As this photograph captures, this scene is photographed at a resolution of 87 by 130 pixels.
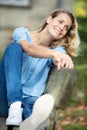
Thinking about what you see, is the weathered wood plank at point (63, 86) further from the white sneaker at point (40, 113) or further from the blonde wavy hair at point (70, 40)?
the blonde wavy hair at point (70, 40)

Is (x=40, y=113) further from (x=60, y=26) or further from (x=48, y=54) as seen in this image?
(x=60, y=26)

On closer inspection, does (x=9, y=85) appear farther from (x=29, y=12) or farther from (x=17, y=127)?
(x=29, y=12)

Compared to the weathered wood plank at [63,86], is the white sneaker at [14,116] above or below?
below

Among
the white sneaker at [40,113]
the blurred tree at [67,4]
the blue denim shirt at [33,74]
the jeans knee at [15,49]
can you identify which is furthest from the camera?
the blurred tree at [67,4]

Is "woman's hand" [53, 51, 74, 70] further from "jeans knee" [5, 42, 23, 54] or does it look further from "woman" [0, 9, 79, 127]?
"jeans knee" [5, 42, 23, 54]

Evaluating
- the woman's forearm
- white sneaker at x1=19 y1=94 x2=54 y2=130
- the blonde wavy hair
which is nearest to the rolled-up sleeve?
the woman's forearm

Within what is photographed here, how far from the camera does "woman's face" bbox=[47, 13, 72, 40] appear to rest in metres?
5.20

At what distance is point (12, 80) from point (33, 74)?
1.12ft

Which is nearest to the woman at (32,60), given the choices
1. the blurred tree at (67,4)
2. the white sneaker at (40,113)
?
the white sneaker at (40,113)

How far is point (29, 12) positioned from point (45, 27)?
19.7 ft

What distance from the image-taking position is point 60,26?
5.19 meters

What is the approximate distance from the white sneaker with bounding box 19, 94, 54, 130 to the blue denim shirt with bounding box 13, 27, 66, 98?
513mm

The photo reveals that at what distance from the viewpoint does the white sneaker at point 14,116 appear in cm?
475

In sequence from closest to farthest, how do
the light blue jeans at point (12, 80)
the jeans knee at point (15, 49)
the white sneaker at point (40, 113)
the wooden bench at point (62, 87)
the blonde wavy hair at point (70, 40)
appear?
the white sneaker at point (40, 113) < the wooden bench at point (62, 87) < the light blue jeans at point (12, 80) < the jeans knee at point (15, 49) < the blonde wavy hair at point (70, 40)
